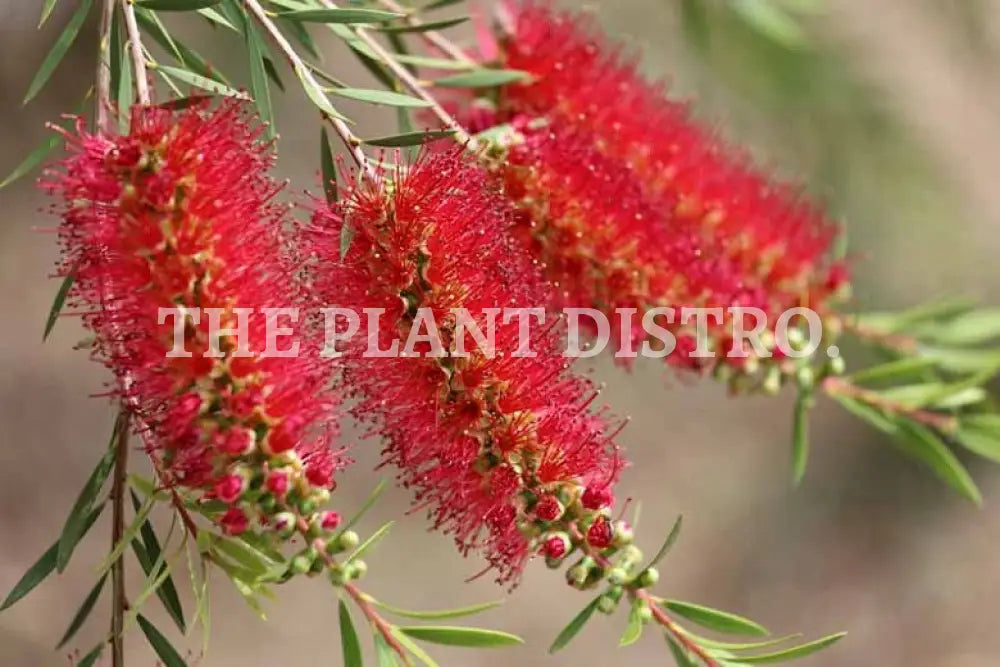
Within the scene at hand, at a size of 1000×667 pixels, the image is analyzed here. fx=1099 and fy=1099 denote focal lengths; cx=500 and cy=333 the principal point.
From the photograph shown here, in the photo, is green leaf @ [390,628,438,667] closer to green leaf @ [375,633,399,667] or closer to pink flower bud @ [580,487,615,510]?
green leaf @ [375,633,399,667]

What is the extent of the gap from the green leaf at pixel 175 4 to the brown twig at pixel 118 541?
0.71ft

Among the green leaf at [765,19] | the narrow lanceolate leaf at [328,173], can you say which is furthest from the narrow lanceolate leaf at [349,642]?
the green leaf at [765,19]

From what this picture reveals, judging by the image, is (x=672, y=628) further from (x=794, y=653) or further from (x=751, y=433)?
(x=751, y=433)

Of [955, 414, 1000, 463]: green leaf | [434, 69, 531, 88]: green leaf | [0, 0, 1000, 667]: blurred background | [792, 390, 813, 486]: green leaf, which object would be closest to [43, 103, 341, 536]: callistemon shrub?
[434, 69, 531, 88]: green leaf

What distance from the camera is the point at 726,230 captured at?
0.82m

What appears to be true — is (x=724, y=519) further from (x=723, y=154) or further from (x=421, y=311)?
(x=421, y=311)

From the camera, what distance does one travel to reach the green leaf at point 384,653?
553mm

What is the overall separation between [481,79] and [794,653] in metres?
0.41

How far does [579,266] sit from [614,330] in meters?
0.06

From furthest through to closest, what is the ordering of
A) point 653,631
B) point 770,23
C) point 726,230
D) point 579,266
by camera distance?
1. point 653,631
2. point 770,23
3. point 726,230
4. point 579,266

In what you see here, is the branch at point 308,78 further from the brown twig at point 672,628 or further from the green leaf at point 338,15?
the brown twig at point 672,628

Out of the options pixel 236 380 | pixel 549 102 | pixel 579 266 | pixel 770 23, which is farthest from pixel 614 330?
pixel 770 23

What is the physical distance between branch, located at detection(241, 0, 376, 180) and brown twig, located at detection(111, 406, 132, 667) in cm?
18

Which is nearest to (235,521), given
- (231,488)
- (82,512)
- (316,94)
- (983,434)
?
(231,488)
